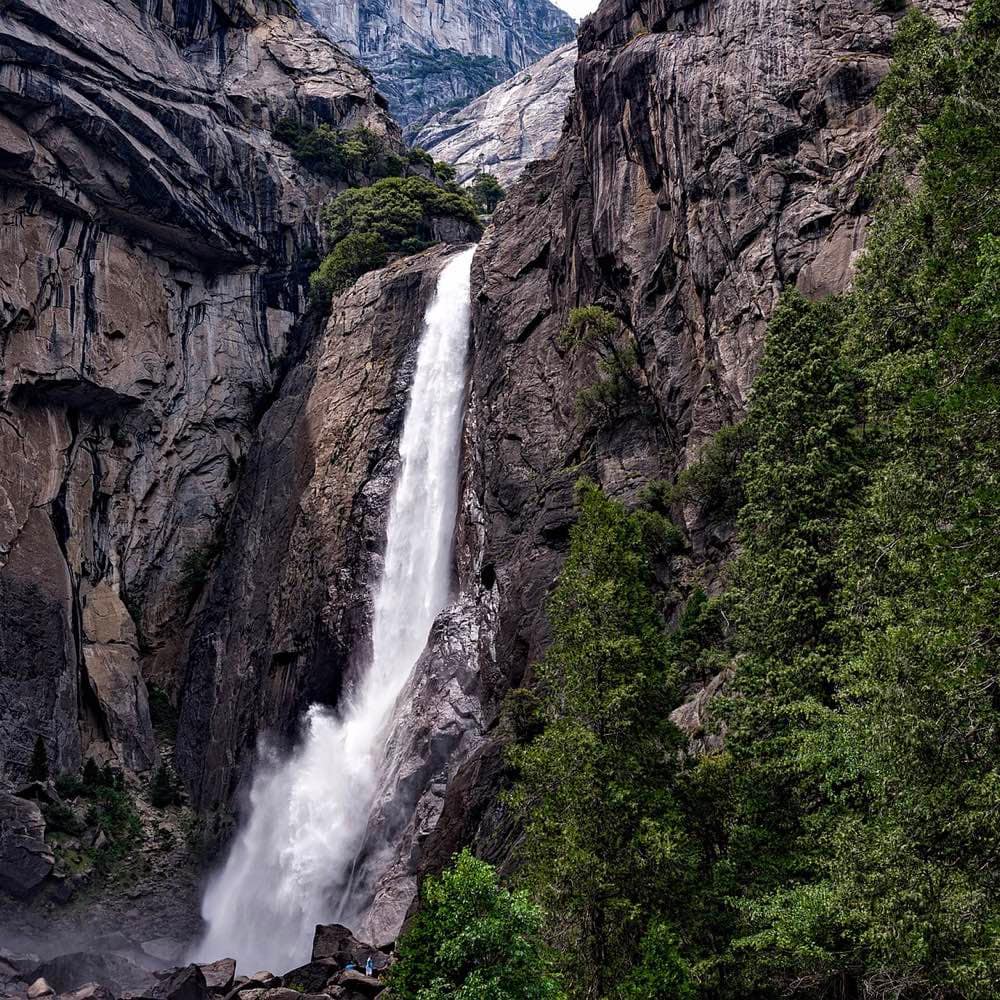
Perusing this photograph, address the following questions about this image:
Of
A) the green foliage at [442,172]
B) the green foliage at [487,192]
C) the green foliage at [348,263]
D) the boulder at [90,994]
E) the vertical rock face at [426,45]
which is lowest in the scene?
the boulder at [90,994]

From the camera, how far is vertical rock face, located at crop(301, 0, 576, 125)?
13850 cm

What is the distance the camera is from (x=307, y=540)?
43.8 metres

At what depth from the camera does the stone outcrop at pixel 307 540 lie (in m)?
40.9

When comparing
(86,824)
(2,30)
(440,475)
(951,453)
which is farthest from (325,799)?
(2,30)

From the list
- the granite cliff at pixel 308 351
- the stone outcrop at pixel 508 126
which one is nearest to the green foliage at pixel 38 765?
the granite cliff at pixel 308 351

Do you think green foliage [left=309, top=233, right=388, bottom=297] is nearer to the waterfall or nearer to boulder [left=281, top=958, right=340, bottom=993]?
the waterfall

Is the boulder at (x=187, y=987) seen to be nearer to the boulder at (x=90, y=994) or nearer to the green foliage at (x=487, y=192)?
the boulder at (x=90, y=994)

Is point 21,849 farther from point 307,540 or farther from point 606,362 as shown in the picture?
point 606,362

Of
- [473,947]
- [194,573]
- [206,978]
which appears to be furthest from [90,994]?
[194,573]

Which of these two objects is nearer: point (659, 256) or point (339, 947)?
point (339, 947)

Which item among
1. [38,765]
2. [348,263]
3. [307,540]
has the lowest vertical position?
[38,765]

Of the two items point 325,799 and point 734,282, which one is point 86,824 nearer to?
point 325,799

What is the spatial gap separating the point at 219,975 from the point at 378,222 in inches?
1605

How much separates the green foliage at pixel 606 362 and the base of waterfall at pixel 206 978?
18185mm
